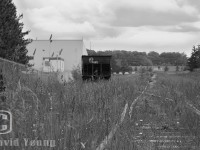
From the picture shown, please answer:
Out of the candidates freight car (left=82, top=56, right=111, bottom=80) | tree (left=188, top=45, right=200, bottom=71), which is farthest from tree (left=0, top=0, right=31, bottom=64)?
tree (left=188, top=45, right=200, bottom=71)

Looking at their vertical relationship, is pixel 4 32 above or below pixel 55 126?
above

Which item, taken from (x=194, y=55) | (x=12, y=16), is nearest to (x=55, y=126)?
(x=12, y=16)

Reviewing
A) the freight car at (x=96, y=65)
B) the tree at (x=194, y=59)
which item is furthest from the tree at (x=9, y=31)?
the tree at (x=194, y=59)

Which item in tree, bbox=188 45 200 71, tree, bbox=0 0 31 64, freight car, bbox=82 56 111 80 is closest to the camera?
tree, bbox=0 0 31 64

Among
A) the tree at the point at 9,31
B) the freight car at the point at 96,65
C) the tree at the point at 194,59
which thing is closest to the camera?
the tree at the point at 9,31

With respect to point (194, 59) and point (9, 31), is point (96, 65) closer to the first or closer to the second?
point (9, 31)

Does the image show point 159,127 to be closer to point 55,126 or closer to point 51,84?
point 55,126

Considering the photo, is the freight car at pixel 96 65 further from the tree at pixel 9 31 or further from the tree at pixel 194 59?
the tree at pixel 194 59

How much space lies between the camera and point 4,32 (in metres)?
26.2

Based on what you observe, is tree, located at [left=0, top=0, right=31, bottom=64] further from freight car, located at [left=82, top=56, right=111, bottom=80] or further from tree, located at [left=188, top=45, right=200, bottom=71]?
tree, located at [left=188, top=45, right=200, bottom=71]

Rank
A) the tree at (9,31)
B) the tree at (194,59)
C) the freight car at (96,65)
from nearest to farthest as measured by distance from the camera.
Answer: the tree at (9,31)
the freight car at (96,65)
the tree at (194,59)

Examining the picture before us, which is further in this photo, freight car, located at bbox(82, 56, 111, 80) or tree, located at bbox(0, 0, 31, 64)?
freight car, located at bbox(82, 56, 111, 80)

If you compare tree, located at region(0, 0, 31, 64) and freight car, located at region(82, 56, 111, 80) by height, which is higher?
tree, located at region(0, 0, 31, 64)

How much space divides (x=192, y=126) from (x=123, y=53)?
168 m
